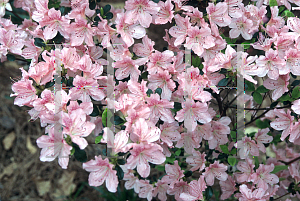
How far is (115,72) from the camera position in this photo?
3.92 ft

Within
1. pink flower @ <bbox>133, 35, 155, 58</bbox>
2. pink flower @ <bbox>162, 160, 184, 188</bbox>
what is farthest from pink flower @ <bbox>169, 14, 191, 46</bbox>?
pink flower @ <bbox>162, 160, 184, 188</bbox>

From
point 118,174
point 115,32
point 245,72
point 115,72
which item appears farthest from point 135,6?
point 118,174

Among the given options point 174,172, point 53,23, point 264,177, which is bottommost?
point 264,177

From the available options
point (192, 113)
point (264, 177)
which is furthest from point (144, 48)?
point (264, 177)

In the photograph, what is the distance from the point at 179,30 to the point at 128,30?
23 cm

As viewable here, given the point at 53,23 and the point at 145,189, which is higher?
the point at 53,23

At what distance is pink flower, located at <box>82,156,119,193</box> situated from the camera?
102 cm

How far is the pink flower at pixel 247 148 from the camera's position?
1365 millimetres

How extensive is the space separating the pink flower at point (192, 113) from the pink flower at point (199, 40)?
9.3 inches

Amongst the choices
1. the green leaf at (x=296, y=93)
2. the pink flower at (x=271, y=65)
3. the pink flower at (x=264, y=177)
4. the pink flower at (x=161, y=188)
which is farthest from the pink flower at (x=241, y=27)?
the pink flower at (x=161, y=188)

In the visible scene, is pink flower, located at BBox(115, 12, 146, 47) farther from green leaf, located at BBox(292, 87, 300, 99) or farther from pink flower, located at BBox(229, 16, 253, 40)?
→ green leaf, located at BBox(292, 87, 300, 99)

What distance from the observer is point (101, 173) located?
1045mm

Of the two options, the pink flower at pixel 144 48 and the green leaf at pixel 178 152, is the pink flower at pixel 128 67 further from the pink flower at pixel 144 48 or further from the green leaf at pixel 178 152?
the green leaf at pixel 178 152

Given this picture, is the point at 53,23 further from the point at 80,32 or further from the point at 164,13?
the point at 164,13
